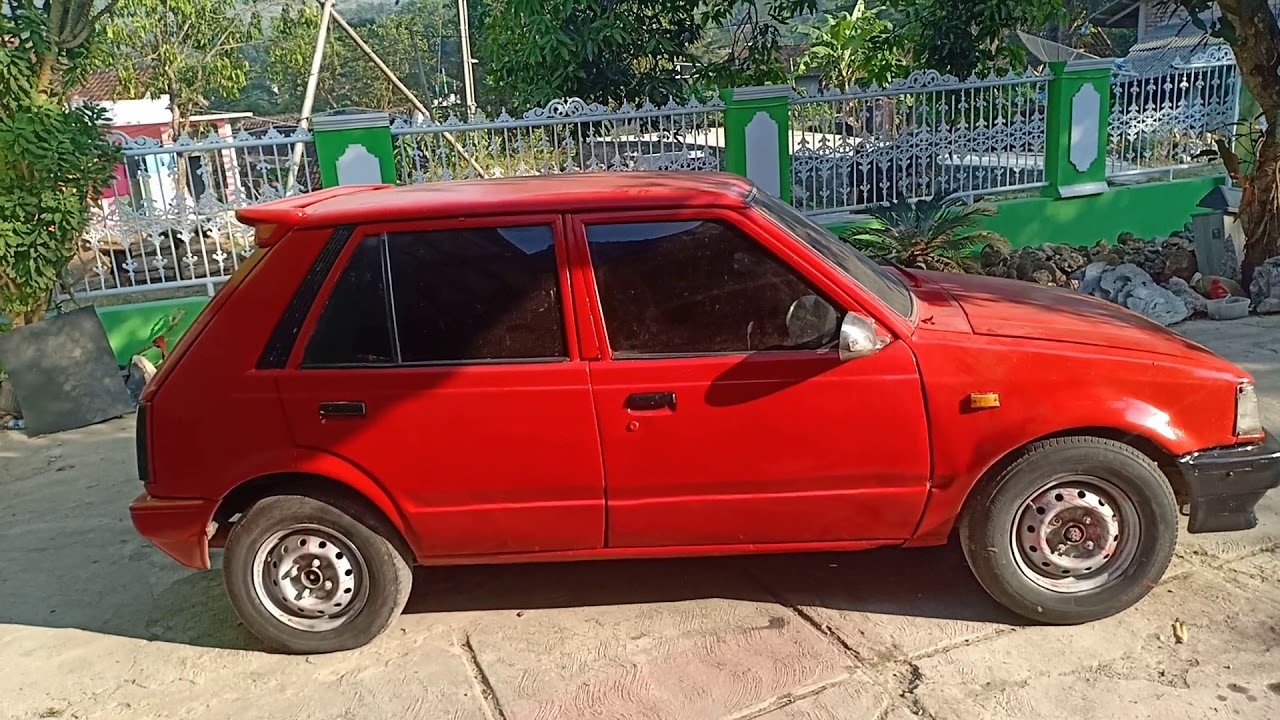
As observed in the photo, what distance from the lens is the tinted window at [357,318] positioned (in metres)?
3.62

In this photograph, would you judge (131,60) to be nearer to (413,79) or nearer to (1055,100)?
(1055,100)

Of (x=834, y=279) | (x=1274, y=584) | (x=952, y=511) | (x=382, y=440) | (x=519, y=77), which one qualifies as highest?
(x=519, y=77)

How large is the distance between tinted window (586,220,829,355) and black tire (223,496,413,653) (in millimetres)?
1173

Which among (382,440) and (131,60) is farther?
(131,60)

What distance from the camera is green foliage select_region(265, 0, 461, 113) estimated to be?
43.3 meters

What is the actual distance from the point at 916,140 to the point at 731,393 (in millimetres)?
7483

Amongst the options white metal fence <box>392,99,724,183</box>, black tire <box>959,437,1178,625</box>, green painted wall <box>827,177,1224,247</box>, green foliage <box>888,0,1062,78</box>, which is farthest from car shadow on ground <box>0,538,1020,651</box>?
green foliage <box>888,0,1062,78</box>

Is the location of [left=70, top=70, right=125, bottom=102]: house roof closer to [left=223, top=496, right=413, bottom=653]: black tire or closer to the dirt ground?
the dirt ground

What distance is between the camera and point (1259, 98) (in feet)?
28.1

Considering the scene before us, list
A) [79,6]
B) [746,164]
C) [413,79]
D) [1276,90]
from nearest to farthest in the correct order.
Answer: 1. [79,6]
2. [1276,90]
3. [746,164]
4. [413,79]

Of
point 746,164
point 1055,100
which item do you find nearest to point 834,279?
point 746,164

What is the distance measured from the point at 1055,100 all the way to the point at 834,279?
823cm

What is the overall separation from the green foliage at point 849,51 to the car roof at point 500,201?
998cm

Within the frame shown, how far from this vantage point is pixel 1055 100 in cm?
1050
